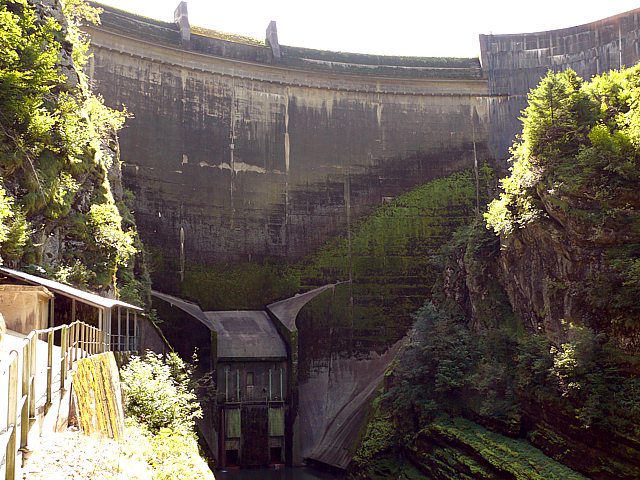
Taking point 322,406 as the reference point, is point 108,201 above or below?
above

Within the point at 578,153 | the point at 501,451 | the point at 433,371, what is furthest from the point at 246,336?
the point at 578,153

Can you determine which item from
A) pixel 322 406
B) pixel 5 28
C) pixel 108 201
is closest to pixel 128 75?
pixel 108 201

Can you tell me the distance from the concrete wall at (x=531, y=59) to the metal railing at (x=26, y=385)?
3066cm

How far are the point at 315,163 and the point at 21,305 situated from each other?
21.0 meters

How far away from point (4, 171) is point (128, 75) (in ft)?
46.7

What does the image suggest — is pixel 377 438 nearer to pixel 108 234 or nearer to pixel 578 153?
pixel 578 153

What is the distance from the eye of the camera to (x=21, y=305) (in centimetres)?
1452

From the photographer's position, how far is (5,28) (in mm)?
16812

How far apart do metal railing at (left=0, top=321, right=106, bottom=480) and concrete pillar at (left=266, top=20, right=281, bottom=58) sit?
86.3ft

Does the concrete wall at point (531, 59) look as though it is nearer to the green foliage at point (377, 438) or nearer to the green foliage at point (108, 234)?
the green foliage at point (377, 438)

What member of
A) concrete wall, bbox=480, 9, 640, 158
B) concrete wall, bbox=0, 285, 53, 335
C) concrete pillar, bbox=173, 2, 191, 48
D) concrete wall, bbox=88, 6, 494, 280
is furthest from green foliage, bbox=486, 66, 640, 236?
concrete pillar, bbox=173, 2, 191, 48

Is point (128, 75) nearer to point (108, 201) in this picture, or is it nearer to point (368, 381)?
point (108, 201)

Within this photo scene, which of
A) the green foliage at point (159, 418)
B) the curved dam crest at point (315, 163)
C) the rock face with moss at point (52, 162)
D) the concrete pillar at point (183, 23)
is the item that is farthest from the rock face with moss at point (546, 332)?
the concrete pillar at point (183, 23)

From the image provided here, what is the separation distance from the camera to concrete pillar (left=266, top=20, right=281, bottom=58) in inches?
1363
